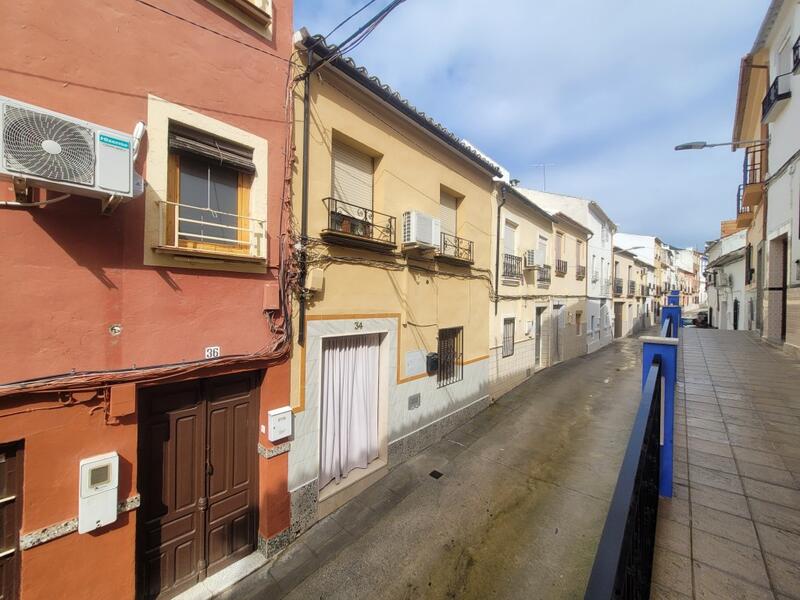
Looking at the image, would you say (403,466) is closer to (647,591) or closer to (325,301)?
(325,301)

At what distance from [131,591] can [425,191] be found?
733 centimetres

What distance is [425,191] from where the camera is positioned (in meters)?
7.04

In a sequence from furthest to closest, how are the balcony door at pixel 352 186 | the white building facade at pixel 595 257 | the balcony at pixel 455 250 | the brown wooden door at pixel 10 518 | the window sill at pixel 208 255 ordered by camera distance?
the white building facade at pixel 595 257 < the balcony at pixel 455 250 < the balcony door at pixel 352 186 < the window sill at pixel 208 255 < the brown wooden door at pixel 10 518

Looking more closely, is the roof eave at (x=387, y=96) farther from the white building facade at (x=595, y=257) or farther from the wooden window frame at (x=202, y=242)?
the white building facade at (x=595, y=257)

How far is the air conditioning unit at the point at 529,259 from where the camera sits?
441 inches

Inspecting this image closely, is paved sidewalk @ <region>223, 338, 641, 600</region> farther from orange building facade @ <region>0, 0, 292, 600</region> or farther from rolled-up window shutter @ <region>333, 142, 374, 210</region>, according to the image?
rolled-up window shutter @ <region>333, 142, 374, 210</region>

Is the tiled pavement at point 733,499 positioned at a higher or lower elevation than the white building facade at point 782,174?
lower

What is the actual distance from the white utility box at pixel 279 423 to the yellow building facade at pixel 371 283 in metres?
0.22

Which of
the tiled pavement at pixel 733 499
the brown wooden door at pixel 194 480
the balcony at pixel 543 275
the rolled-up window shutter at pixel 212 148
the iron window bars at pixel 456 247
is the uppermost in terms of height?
the rolled-up window shutter at pixel 212 148

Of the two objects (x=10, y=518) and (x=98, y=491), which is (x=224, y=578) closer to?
(x=98, y=491)

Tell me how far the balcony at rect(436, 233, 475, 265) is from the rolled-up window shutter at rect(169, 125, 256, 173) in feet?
13.5

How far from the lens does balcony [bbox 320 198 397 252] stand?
5195mm

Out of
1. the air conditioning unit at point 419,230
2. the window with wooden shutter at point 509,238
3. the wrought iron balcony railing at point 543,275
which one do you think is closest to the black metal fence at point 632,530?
the air conditioning unit at point 419,230

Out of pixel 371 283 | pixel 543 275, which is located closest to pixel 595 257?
pixel 543 275
